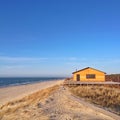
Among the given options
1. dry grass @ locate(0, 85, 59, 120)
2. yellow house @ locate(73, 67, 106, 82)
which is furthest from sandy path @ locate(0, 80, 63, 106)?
yellow house @ locate(73, 67, 106, 82)

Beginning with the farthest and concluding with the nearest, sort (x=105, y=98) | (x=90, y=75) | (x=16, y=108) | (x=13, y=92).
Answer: (x=90, y=75)
(x=13, y=92)
(x=105, y=98)
(x=16, y=108)

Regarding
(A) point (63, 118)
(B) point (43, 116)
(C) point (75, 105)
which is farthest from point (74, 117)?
(C) point (75, 105)

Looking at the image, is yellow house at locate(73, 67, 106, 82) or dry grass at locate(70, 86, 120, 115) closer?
dry grass at locate(70, 86, 120, 115)

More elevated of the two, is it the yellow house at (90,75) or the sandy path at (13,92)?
the yellow house at (90,75)

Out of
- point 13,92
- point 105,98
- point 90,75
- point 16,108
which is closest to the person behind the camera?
point 16,108

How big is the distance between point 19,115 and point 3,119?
0.94 metres

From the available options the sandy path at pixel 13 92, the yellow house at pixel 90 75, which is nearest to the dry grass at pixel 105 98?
the sandy path at pixel 13 92

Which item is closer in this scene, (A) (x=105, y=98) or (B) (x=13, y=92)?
(A) (x=105, y=98)

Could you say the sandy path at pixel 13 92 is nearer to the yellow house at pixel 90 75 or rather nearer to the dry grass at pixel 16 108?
the dry grass at pixel 16 108

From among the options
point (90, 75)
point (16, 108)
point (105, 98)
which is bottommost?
point (16, 108)

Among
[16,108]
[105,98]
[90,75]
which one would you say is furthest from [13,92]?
[16,108]

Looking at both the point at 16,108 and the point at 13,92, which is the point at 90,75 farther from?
the point at 16,108

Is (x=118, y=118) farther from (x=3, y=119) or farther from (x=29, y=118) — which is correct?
(x=3, y=119)

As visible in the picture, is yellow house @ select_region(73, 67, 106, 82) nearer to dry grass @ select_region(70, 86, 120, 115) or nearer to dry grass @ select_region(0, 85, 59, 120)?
dry grass @ select_region(70, 86, 120, 115)
